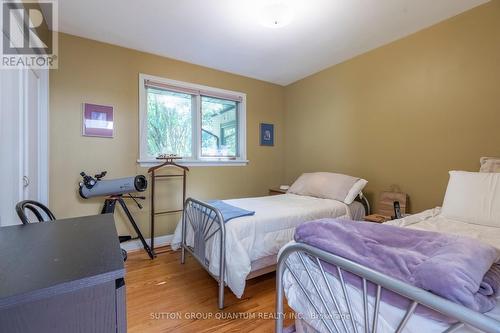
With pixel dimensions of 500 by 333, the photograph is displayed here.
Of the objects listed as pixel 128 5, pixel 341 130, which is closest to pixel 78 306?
pixel 128 5

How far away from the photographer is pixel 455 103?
220cm

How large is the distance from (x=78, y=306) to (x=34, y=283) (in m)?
0.11

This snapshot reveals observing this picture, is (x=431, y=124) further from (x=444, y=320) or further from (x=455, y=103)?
(x=444, y=320)

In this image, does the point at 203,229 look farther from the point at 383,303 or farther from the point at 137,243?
the point at 383,303

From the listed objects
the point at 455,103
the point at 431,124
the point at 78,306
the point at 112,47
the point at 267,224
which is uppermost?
the point at 112,47

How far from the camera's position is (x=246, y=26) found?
233 cm

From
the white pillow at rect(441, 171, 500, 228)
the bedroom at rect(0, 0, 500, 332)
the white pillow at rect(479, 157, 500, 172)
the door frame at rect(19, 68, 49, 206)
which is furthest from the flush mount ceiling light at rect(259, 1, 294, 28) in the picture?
the door frame at rect(19, 68, 49, 206)

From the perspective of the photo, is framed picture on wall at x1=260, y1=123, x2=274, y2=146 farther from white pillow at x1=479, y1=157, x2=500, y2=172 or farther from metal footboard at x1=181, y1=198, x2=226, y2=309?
white pillow at x1=479, y1=157, x2=500, y2=172

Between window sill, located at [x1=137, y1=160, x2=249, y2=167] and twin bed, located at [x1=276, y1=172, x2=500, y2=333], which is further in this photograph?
window sill, located at [x1=137, y1=160, x2=249, y2=167]

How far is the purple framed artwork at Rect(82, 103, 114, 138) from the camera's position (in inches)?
102

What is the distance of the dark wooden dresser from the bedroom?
1119 mm

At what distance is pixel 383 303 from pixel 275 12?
2096 mm

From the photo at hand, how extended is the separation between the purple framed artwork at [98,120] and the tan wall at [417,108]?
2768 mm

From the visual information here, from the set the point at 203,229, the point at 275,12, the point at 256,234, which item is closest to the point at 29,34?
the point at 275,12
